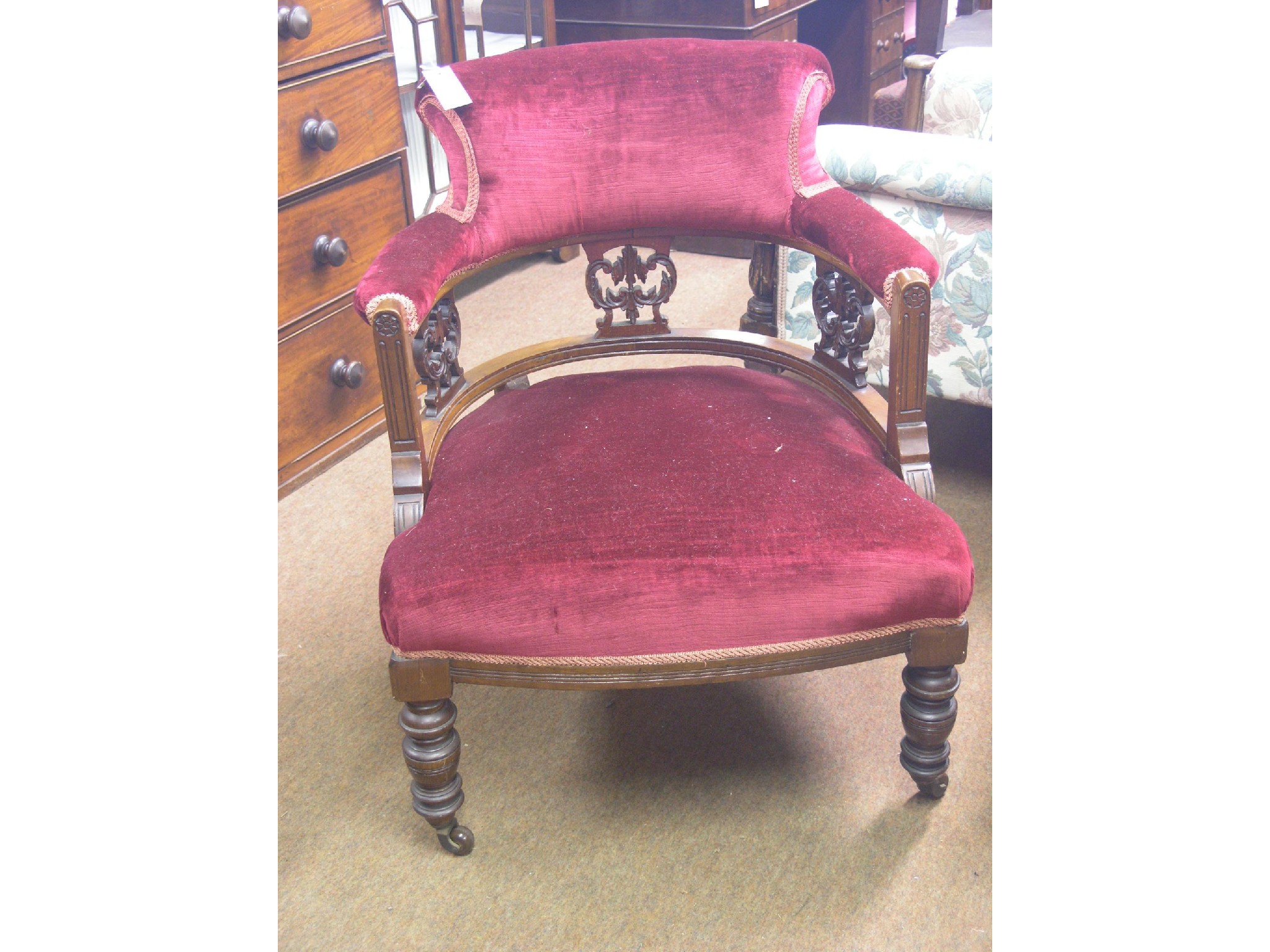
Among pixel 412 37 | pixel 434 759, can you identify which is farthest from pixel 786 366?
pixel 412 37

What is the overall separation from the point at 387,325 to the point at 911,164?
1128 mm

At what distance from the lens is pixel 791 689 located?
1632 millimetres

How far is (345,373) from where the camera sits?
7.39 feet

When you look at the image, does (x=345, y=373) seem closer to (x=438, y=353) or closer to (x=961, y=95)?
(x=438, y=353)

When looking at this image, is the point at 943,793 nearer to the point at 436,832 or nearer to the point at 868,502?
the point at 868,502

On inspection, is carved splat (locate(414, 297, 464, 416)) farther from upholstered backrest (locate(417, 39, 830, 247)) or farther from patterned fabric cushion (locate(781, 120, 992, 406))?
patterned fabric cushion (locate(781, 120, 992, 406))

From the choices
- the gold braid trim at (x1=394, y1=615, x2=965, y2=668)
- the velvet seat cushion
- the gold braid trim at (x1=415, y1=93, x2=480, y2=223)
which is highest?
the gold braid trim at (x1=415, y1=93, x2=480, y2=223)

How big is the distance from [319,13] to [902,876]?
6.04ft

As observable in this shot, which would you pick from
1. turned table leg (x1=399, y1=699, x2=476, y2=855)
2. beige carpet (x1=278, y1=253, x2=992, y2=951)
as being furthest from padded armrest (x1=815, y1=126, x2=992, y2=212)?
turned table leg (x1=399, y1=699, x2=476, y2=855)

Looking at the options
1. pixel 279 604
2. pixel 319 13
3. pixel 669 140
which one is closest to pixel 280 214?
pixel 319 13

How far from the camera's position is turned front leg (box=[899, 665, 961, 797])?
1261mm

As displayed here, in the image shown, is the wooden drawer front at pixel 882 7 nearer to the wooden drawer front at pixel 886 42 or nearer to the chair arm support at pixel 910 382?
the wooden drawer front at pixel 886 42

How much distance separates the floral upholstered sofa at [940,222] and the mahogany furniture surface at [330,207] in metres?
0.90

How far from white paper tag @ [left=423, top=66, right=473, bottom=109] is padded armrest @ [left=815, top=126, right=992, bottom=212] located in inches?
27.2
